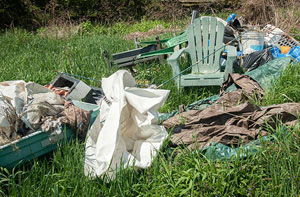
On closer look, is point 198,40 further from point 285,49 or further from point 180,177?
point 180,177

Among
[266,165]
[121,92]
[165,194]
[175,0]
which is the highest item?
[175,0]

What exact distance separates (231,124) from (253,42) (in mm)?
2793

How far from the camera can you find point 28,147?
8.41 ft

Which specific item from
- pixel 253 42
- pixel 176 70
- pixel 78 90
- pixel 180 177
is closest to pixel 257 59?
pixel 253 42

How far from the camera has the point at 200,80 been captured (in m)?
4.09

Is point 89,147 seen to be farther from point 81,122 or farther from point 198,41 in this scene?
point 198,41

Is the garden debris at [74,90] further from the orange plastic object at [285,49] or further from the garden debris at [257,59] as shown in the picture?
the orange plastic object at [285,49]

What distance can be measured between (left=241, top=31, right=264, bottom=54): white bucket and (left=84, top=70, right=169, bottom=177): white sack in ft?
9.96

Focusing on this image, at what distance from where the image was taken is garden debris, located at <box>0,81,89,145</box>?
2557 millimetres

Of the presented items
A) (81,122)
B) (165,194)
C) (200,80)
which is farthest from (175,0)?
(165,194)

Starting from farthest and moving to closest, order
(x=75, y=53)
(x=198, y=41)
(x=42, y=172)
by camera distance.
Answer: (x=75, y=53)
(x=198, y=41)
(x=42, y=172)

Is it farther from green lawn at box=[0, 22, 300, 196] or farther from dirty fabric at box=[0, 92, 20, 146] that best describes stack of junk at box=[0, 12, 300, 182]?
green lawn at box=[0, 22, 300, 196]

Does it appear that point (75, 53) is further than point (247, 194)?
Yes

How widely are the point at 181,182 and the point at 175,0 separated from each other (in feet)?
39.6
